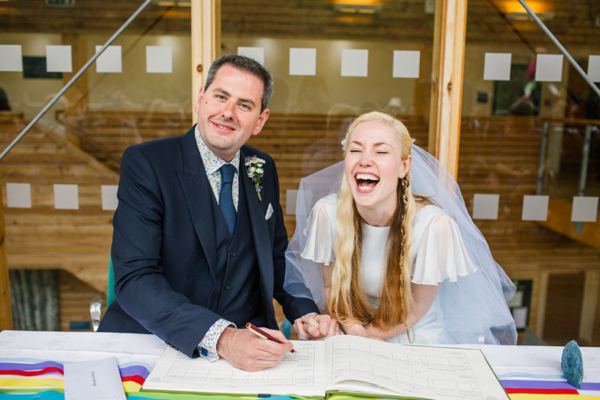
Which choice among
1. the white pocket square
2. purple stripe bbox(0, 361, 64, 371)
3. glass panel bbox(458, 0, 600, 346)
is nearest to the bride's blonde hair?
the white pocket square

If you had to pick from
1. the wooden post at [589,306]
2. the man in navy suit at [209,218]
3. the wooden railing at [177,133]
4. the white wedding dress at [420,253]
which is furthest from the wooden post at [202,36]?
the wooden post at [589,306]

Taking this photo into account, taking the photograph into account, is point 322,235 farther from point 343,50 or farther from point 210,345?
point 343,50

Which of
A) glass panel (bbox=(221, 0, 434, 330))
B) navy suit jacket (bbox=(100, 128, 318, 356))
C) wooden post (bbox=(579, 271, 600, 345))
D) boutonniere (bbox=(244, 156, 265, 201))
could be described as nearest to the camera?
navy suit jacket (bbox=(100, 128, 318, 356))

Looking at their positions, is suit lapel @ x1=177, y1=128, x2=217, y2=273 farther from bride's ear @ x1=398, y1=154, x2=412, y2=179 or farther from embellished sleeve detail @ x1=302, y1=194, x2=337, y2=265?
bride's ear @ x1=398, y1=154, x2=412, y2=179

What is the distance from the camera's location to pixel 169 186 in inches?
68.7

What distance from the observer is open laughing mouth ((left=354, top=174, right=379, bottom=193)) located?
1.79 metres

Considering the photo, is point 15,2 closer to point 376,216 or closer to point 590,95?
point 376,216

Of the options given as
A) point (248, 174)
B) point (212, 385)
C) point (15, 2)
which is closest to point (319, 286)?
point (248, 174)

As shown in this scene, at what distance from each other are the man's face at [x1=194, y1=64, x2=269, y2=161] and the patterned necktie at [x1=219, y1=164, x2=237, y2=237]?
0.27 ft

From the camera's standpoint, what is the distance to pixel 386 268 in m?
1.89

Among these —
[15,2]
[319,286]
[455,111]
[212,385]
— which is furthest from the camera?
[15,2]

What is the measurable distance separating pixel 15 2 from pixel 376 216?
248cm

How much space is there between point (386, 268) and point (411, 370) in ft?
2.28

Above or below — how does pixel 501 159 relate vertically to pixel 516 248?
above
